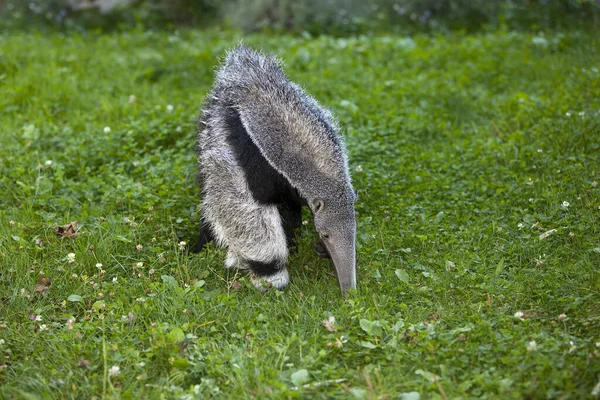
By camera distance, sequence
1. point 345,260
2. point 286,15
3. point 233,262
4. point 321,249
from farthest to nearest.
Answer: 1. point 286,15
2. point 233,262
3. point 321,249
4. point 345,260

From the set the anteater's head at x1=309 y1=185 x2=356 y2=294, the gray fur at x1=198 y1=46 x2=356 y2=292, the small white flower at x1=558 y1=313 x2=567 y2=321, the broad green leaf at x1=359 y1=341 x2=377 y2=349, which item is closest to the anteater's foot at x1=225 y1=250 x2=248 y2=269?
the gray fur at x1=198 y1=46 x2=356 y2=292

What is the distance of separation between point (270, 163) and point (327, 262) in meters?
0.94

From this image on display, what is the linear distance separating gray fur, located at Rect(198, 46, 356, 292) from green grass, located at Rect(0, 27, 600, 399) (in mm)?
266

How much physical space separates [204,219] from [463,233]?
1819 millimetres

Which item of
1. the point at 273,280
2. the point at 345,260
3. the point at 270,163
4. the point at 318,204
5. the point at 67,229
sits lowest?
the point at 67,229

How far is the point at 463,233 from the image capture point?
496cm

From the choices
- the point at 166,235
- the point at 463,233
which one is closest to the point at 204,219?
the point at 166,235

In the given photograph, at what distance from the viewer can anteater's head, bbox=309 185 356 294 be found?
13.5ft

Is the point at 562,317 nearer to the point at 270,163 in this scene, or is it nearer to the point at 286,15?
the point at 270,163

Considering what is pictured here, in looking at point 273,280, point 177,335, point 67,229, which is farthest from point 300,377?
point 67,229

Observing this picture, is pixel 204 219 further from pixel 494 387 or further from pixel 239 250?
pixel 494 387

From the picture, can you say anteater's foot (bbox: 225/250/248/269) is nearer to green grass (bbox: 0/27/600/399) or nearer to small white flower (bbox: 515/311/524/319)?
green grass (bbox: 0/27/600/399)

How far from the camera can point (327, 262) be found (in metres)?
4.83

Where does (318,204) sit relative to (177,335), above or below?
above
